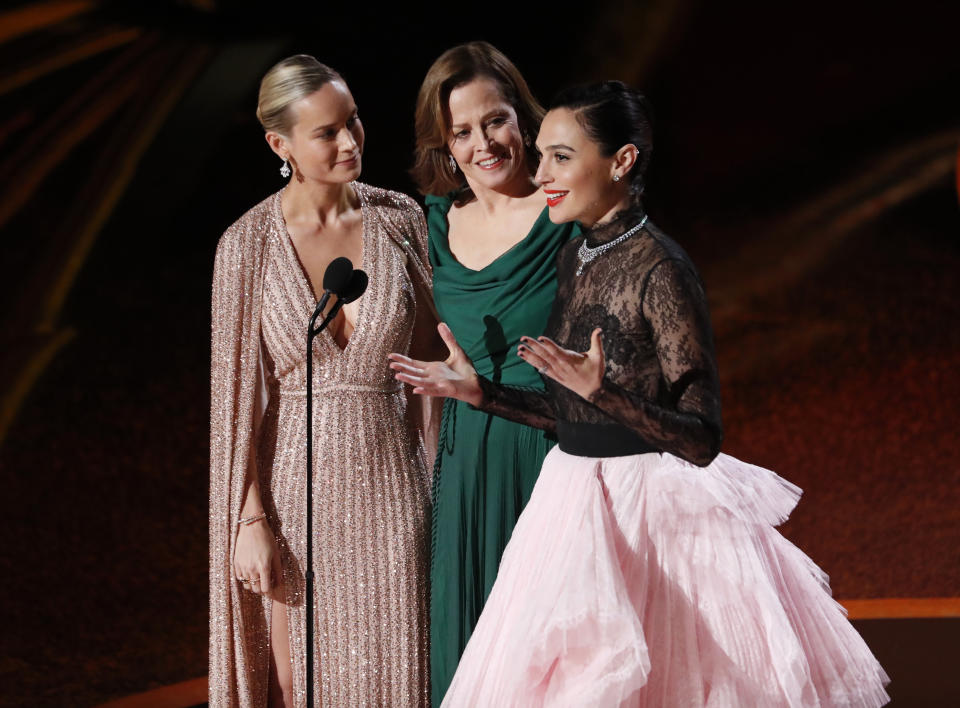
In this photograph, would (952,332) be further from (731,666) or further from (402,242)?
(731,666)

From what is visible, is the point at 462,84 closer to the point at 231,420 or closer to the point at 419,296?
the point at 419,296

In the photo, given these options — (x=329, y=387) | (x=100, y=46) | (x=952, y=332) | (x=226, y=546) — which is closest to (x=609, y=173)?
(x=329, y=387)

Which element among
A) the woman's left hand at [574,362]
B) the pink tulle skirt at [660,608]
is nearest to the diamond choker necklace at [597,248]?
the woman's left hand at [574,362]

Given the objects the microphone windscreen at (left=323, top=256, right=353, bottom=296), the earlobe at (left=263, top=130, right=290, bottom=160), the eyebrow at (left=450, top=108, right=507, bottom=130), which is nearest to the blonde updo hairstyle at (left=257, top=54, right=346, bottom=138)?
the earlobe at (left=263, top=130, right=290, bottom=160)

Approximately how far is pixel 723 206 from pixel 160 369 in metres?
2.43

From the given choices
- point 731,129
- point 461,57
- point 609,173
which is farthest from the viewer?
point 731,129

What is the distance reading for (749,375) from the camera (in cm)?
502

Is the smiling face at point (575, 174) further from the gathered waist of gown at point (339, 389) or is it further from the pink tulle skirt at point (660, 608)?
the gathered waist of gown at point (339, 389)

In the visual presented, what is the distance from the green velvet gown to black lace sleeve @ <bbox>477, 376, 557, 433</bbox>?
17 cm

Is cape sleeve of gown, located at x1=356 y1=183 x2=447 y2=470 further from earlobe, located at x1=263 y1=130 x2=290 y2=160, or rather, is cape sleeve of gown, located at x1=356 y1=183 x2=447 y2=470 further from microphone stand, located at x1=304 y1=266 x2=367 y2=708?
microphone stand, located at x1=304 y1=266 x2=367 y2=708

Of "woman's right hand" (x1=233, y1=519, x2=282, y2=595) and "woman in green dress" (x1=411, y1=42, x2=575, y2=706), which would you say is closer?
"woman in green dress" (x1=411, y1=42, x2=575, y2=706)

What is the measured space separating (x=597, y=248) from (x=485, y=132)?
1.78ft

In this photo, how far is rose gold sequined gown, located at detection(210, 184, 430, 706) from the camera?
2662 millimetres

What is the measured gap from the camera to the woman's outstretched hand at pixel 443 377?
226cm
